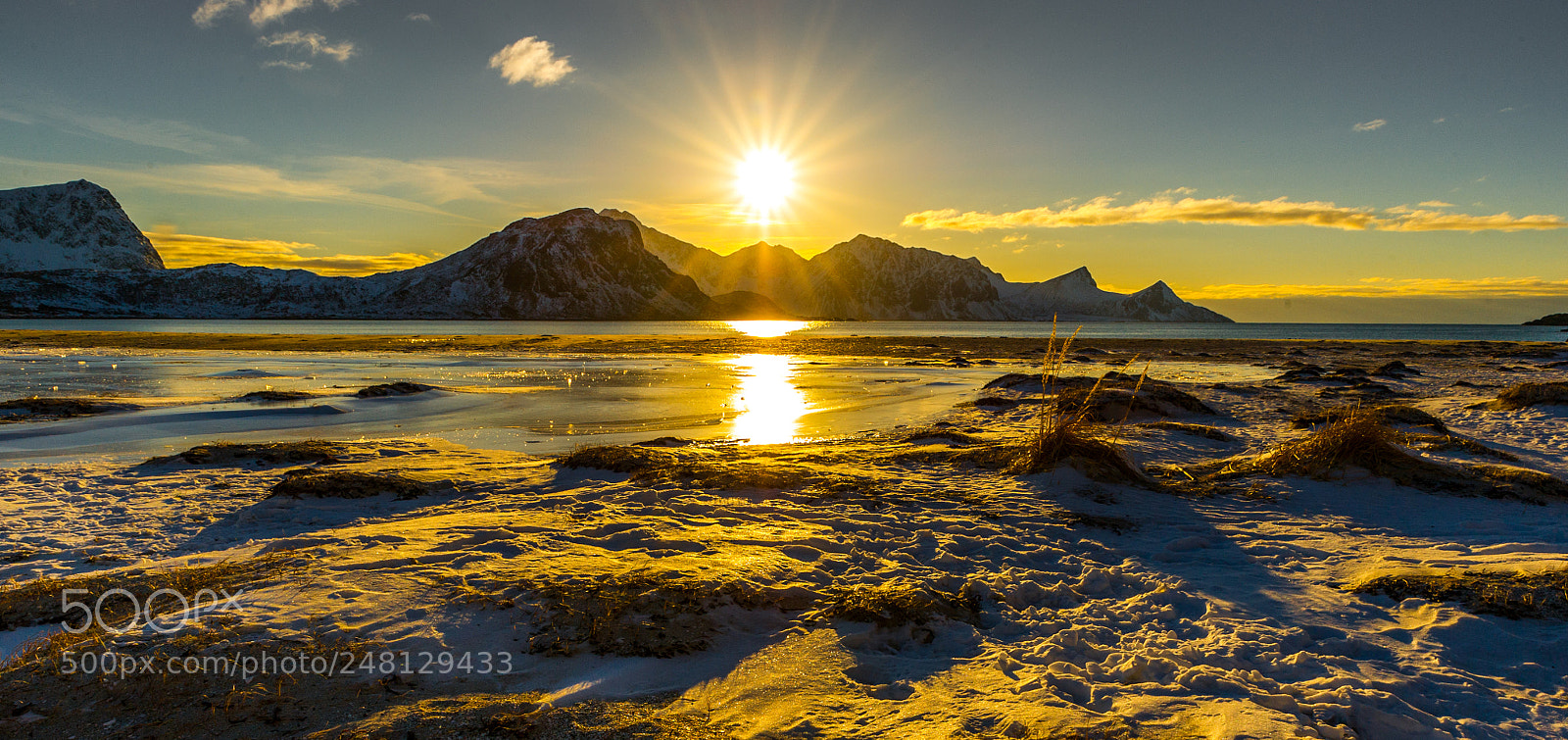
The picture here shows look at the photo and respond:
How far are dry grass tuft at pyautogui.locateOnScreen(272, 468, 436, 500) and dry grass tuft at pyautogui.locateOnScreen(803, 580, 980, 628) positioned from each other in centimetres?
597

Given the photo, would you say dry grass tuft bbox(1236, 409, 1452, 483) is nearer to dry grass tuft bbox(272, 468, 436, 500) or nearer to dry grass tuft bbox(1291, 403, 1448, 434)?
dry grass tuft bbox(1291, 403, 1448, 434)

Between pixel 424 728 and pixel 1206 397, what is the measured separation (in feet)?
75.3

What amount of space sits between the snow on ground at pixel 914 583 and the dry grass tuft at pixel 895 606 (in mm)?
75

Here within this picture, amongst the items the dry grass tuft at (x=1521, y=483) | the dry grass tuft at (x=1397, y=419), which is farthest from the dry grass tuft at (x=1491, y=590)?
the dry grass tuft at (x=1397, y=419)

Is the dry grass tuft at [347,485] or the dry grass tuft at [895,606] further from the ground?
the dry grass tuft at [347,485]

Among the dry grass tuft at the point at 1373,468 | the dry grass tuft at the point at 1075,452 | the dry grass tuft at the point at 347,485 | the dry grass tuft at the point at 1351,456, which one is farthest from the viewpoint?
the dry grass tuft at the point at 1075,452

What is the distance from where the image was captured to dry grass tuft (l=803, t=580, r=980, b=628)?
5102mm

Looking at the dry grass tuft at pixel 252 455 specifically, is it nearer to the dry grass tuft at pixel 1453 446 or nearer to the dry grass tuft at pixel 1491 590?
the dry grass tuft at pixel 1491 590

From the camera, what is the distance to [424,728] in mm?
3537

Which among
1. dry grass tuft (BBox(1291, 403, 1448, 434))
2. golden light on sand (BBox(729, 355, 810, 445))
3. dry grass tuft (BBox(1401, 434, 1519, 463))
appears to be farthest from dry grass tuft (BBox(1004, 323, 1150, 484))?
dry grass tuft (BBox(1291, 403, 1448, 434))

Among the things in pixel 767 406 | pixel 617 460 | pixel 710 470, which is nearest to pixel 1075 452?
pixel 710 470

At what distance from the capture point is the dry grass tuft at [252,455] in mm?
9891

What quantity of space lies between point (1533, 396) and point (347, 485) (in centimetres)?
2404

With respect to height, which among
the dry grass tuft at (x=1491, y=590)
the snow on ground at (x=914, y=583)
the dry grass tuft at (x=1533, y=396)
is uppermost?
the dry grass tuft at (x=1533, y=396)
